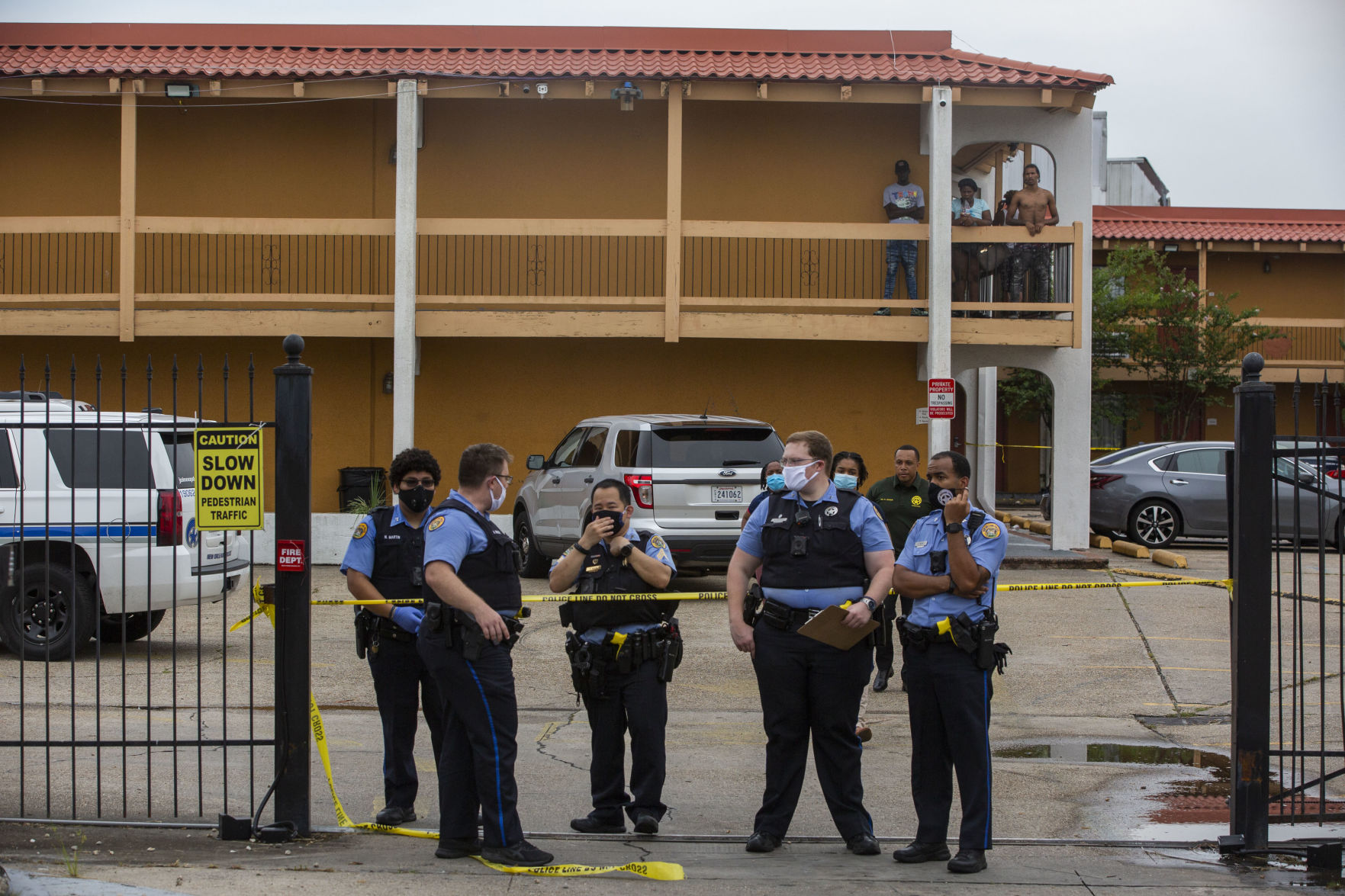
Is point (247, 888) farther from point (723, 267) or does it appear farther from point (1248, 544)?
point (723, 267)

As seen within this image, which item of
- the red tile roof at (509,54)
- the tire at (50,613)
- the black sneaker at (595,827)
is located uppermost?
the red tile roof at (509,54)

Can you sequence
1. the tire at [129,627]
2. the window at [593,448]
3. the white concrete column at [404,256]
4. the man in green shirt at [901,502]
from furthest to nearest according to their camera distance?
the white concrete column at [404,256]
the window at [593,448]
the tire at [129,627]
the man in green shirt at [901,502]

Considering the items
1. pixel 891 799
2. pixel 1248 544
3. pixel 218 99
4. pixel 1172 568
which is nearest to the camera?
pixel 1248 544

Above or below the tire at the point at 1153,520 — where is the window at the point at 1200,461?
above

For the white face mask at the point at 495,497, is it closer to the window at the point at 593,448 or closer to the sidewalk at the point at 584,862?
the sidewalk at the point at 584,862

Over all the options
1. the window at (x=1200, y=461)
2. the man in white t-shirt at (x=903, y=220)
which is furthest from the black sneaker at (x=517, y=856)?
the window at (x=1200, y=461)

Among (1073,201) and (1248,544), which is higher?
(1073,201)

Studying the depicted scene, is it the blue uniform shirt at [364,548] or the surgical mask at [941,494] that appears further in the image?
the blue uniform shirt at [364,548]

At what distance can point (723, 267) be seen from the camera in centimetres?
1805

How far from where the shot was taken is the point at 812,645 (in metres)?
5.58

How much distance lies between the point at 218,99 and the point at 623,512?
13530 millimetres

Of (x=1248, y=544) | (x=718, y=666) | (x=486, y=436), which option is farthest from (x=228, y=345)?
(x=1248, y=544)

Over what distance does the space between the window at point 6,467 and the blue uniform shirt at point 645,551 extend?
5.55 metres

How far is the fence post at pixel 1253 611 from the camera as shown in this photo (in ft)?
18.1
